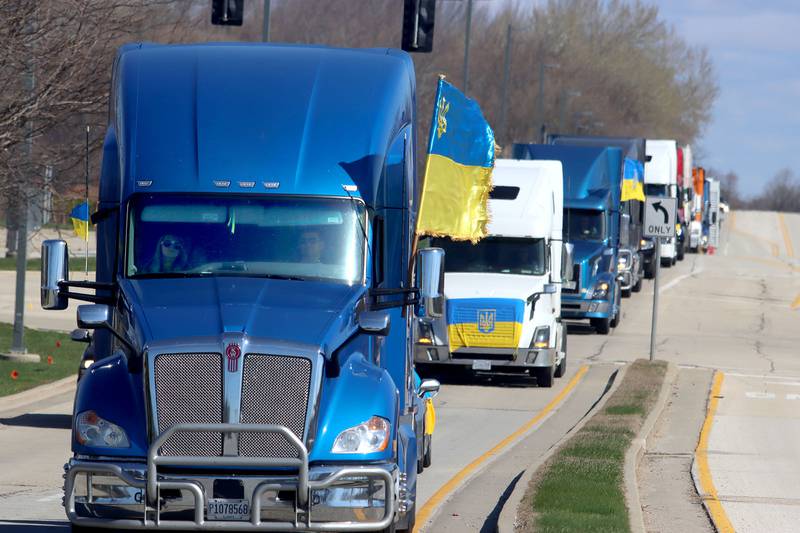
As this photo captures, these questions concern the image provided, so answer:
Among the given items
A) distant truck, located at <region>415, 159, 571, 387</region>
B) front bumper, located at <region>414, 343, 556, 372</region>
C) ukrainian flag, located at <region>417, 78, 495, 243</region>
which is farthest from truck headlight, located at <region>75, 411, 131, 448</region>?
front bumper, located at <region>414, 343, 556, 372</region>

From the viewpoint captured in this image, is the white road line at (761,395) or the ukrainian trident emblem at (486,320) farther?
the white road line at (761,395)

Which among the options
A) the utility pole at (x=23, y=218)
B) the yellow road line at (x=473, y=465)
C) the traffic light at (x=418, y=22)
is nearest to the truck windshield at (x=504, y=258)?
the yellow road line at (x=473, y=465)

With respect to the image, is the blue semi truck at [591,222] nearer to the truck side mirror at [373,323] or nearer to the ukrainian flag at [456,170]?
the ukrainian flag at [456,170]

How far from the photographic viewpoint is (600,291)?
33312mm

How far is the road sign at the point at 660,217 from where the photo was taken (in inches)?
1019

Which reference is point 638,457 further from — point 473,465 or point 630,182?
point 630,182

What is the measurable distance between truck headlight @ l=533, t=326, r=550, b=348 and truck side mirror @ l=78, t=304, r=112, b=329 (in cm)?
1361

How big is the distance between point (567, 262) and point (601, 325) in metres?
11.5

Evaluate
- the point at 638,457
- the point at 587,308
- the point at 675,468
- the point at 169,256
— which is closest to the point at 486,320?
the point at 638,457

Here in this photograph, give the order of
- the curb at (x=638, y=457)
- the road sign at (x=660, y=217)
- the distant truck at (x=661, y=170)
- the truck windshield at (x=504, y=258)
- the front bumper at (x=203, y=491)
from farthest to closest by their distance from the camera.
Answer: the distant truck at (x=661, y=170)
the road sign at (x=660, y=217)
the truck windshield at (x=504, y=258)
the curb at (x=638, y=457)
the front bumper at (x=203, y=491)

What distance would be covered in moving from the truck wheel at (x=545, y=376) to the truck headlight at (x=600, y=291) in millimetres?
9760

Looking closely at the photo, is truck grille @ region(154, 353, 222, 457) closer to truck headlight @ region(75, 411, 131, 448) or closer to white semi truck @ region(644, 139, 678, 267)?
truck headlight @ region(75, 411, 131, 448)

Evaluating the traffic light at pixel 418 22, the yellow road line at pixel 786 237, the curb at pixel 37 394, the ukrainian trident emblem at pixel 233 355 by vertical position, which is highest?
the traffic light at pixel 418 22

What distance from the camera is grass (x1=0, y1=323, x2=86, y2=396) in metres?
20.9
